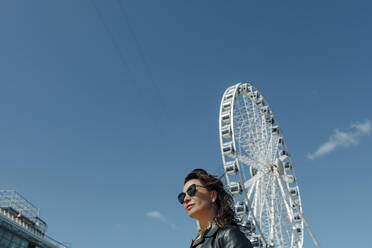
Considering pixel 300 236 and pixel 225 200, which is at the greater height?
pixel 300 236

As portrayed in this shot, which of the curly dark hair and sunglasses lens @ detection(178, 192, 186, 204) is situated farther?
sunglasses lens @ detection(178, 192, 186, 204)

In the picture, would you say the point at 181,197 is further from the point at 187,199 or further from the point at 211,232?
the point at 211,232

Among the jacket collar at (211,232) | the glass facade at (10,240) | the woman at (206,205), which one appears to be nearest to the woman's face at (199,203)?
the woman at (206,205)

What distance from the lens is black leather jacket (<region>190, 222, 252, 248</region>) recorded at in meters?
2.47

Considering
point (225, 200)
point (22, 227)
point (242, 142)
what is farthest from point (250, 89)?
point (225, 200)

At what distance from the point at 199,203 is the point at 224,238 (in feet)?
1.88

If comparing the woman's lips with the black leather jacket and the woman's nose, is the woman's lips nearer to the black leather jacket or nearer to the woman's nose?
the woman's nose

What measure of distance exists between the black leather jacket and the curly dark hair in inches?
4.9

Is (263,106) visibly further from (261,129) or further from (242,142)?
(242,142)

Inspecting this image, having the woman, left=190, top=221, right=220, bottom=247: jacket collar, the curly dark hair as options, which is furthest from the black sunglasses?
left=190, top=221, right=220, bottom=247: jacket collar

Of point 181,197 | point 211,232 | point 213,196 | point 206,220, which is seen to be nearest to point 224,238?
point 211,232

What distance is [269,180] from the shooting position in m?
32.6

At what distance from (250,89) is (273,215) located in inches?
569

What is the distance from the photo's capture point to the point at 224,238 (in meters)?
2.57
